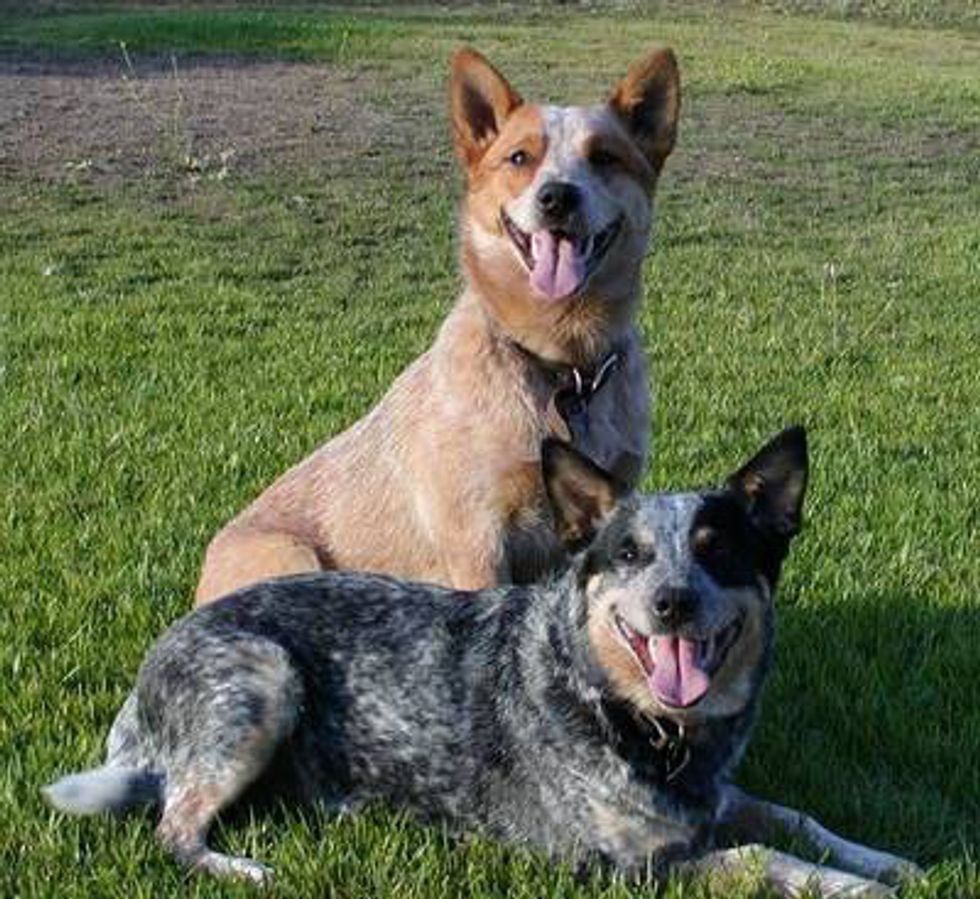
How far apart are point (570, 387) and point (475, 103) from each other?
1.03 metres

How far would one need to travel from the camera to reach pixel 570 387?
5.60m

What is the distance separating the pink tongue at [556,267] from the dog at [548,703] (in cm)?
116

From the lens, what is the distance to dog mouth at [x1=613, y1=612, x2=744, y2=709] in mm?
4145

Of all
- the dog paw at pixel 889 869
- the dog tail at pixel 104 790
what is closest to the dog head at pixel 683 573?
the dog paw at pixel 889 869

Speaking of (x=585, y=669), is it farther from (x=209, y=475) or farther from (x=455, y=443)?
(x=209, y=475)

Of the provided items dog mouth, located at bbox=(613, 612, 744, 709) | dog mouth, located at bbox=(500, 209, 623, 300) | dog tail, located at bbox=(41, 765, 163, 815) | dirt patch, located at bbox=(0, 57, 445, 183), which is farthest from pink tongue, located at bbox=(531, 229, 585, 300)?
dirt patch, located at bbox=(0, 57, 445, 183)

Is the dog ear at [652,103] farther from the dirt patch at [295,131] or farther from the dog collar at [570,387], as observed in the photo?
the dirt patch at [295,131]

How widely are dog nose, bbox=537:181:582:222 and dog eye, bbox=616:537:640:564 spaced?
1464 mm

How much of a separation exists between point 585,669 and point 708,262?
962 cm

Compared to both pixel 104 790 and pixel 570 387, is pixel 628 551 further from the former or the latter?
pixel 104 790

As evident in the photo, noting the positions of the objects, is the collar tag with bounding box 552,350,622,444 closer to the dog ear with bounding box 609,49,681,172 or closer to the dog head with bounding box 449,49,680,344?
the dog head with bounding box 449,49,680,344

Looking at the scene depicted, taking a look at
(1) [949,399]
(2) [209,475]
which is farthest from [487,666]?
(1) [949,399]

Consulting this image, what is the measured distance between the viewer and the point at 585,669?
4.37 m

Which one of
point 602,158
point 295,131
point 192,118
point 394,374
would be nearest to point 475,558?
point 602,158
